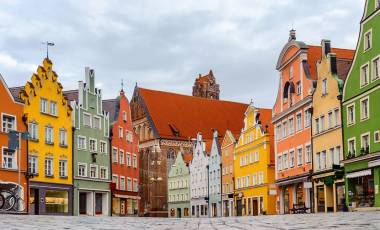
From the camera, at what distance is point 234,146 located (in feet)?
250

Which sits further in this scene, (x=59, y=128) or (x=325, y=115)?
(x=59, y=128)

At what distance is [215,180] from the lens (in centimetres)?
8462

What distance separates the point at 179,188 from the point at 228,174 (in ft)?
77.9

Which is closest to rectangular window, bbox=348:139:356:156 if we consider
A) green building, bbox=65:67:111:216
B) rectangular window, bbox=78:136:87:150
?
green building, bbox=65:67:111:216

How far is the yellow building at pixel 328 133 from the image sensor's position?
46.9 meters

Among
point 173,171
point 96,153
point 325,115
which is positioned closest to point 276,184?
point 325,115

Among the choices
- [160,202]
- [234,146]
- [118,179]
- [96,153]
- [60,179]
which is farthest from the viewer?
[160,202]

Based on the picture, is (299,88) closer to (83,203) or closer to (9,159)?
(83,203)

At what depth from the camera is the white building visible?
8950 centimetres

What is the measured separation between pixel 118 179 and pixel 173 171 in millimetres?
33766

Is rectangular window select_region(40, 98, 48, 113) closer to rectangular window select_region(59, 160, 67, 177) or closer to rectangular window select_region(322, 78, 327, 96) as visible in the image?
rectangular window select_region(59, 160, 67, 177)

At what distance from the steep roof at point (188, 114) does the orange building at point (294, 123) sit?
49.4m

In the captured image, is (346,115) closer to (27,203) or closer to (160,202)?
(27,203)

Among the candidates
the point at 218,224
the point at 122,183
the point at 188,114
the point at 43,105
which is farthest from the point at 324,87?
the point at 188,114
